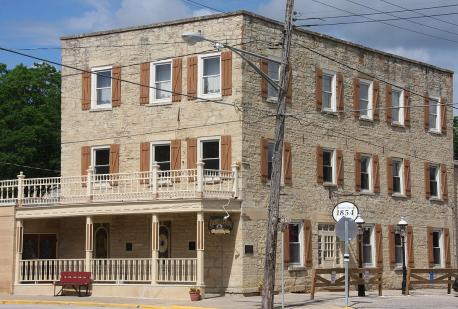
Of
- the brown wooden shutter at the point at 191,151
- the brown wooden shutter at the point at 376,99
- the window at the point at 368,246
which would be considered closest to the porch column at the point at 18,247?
the brown wooden shutter at the point at 191,151

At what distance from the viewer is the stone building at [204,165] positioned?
1288 inches

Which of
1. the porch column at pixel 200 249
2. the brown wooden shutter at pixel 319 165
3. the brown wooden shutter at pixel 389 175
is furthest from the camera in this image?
the brown wooden shutter at pixel 389 175

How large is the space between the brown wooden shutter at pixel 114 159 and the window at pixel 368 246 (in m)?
11.1

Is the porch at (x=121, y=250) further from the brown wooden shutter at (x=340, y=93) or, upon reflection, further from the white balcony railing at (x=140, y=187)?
the brown wooden shutter at (x=340, y=93)

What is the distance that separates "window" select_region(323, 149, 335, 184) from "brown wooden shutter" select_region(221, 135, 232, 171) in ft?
18.1

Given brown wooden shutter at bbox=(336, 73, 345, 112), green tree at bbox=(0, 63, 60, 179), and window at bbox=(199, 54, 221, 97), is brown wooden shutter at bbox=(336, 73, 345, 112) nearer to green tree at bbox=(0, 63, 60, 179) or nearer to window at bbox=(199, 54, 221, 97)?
window at bbox=(199, 54, 221, 97)

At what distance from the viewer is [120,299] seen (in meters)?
31.5

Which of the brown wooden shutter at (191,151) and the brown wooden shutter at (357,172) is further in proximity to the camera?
the brown wooden shutter at (357,172)

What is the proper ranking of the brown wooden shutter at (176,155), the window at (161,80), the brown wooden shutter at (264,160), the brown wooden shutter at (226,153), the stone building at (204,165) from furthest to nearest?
the window at (161,80) → the brown wooden shutter at (176,155) → the brown wooden shutter at (264,160) → the brown wooden shutter at (226,153) → the stone building at (204,165)

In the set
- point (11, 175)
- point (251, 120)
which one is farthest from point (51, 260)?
point (11, 175)

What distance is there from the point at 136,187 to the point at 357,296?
9.45 meters

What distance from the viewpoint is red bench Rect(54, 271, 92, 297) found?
32.9m

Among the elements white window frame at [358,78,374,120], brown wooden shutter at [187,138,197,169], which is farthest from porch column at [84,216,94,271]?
white window frame at [358,78,374,120]

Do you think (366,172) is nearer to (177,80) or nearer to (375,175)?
(375,175)
